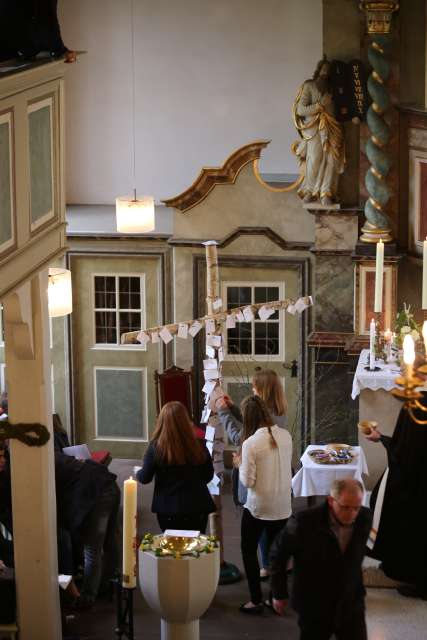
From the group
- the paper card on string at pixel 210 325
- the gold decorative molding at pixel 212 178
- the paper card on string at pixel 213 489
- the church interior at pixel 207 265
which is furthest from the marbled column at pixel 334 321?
the paper card on string at pixel 213 489

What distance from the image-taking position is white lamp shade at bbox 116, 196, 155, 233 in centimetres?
1120

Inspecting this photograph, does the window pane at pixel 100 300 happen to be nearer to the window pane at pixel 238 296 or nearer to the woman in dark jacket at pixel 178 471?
the window pane at pixel 238 296

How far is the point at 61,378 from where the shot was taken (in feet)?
40.8

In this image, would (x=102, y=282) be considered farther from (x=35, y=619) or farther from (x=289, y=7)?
(x=35, y=619)

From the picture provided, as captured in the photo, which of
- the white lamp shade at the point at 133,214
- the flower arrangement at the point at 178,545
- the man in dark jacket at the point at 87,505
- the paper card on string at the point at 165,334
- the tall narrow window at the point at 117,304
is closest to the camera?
the flower arrangement at the point at 178,545

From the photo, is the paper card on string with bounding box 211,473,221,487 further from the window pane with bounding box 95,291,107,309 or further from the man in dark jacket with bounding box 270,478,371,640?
the window pane with bounding box 95,291,107,309

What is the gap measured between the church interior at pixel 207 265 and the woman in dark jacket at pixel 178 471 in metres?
0.59

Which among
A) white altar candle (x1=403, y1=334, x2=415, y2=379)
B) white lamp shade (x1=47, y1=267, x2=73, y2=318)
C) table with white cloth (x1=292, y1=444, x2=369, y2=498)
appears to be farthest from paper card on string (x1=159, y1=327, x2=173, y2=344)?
white altar candle (x1=403, y1=334, x2=415, y2=379)

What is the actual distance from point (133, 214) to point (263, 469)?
4295 mm

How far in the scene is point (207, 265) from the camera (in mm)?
8625

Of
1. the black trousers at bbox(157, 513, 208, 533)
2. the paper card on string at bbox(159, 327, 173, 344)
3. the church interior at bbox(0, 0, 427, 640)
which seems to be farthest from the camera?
the paper card on string at bbox(159, 327, 173, 344)

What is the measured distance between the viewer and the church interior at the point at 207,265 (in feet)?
22.9

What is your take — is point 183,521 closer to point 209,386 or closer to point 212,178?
point 209,386

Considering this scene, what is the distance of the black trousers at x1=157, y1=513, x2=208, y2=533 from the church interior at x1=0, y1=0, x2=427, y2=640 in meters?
0.53
